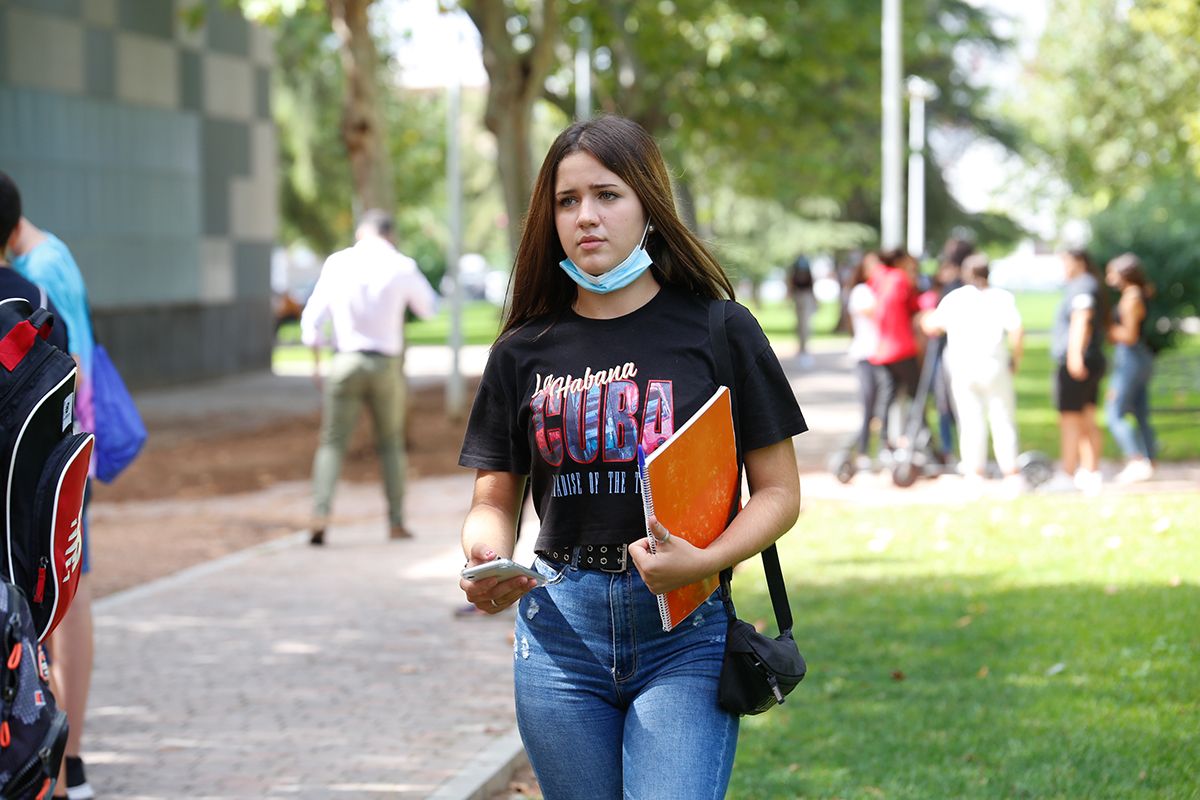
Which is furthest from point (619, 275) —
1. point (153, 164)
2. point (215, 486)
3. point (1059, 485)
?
point (153, 164)

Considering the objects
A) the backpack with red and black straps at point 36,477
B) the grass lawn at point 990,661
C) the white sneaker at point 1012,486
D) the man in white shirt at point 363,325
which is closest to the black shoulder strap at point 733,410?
the backpack with red and black straps at point 36,477

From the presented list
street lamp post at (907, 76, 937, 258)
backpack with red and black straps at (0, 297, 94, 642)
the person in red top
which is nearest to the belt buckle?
backpack with red and black straps at (0, 297, 94, 642)

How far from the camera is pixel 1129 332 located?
13.9 m

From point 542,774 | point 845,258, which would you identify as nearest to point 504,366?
point 542,774

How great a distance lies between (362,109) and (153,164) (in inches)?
413

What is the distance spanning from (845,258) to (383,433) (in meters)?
42.4

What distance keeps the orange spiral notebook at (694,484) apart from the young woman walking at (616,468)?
45 millimetres

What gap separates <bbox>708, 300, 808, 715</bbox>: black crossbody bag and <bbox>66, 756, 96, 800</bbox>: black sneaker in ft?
10.1

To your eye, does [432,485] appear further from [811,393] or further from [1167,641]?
[811,393]

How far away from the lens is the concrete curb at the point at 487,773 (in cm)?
559

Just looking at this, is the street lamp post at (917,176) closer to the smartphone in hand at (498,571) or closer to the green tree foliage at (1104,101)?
the green tree foliage at (1104,101)

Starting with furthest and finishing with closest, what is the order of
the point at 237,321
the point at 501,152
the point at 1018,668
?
the point at 237,321, the point at 501,152, the point at 1018,668

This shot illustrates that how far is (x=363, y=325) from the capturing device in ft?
35.4

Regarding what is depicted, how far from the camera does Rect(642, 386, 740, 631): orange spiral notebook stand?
2.91 metres
